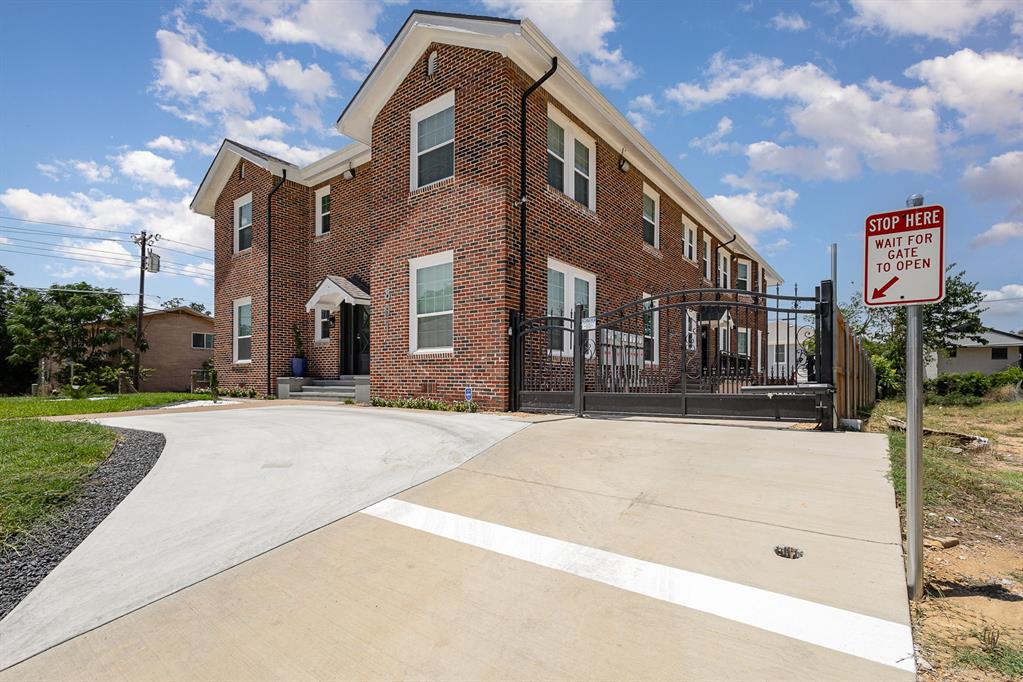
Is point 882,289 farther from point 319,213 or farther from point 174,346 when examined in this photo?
point 174,346

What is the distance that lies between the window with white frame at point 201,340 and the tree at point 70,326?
3213 millimetres

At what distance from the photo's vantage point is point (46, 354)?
25000mm

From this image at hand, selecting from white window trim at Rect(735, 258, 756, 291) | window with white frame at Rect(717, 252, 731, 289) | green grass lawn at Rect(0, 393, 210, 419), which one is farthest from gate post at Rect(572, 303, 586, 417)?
white window trim at Rect(735, 258, 756, 291)

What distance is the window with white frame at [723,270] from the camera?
896 inches

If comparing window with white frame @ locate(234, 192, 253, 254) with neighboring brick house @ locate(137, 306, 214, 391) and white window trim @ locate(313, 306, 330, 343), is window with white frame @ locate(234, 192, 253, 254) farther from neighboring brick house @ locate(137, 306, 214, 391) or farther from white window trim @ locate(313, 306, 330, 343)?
neighboring brick house @ locate(137, 306, 214, 391)

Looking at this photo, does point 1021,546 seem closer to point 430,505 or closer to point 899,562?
point 899,562

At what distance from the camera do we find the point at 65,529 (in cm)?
381

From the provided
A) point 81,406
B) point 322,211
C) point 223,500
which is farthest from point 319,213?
point 223,500

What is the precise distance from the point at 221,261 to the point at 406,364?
418 inches

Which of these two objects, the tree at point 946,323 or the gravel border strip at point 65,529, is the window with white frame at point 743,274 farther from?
the gravel border strip at point 65,529

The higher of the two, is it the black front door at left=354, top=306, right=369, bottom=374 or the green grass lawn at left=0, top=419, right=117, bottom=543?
the black front door at left=354, top=306, right=369, bottom=374

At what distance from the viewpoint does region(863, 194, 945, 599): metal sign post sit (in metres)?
2.92

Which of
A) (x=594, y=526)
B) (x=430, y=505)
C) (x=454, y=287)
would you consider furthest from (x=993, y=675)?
(x=454, y=287)

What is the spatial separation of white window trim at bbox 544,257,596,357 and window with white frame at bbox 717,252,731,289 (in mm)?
12568
